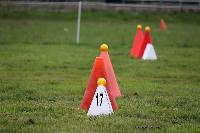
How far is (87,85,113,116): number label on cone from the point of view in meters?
8.27

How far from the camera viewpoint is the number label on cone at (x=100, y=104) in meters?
8.27

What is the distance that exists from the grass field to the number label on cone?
0.16 meters

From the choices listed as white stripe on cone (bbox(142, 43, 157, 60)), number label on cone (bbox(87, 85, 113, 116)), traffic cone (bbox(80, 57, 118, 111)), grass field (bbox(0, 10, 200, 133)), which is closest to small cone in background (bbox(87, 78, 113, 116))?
number label on cone (bbox(87, 85, 113, 116))

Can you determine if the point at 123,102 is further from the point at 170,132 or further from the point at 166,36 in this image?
the point at 166,36

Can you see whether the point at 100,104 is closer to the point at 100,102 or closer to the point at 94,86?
the point at 100,102

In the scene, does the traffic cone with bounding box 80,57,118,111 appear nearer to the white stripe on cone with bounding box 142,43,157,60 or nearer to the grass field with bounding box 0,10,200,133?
the grass field with bounding box 0,10,200,133

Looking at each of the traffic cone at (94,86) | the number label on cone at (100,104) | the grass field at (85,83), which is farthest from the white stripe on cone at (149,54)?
the number label on cone at (100,104)

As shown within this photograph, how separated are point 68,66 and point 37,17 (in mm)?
22605

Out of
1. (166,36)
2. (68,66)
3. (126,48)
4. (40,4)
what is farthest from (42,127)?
(40,4)

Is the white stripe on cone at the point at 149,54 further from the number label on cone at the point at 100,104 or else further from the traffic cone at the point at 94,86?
the number label on cone at the point at 100,104

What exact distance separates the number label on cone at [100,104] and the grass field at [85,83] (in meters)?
0.16

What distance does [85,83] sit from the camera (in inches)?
480

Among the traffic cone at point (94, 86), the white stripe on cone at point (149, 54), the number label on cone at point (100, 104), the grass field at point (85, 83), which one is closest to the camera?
the grass field at point (85, 83)

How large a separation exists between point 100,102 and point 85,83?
3.87 meters
